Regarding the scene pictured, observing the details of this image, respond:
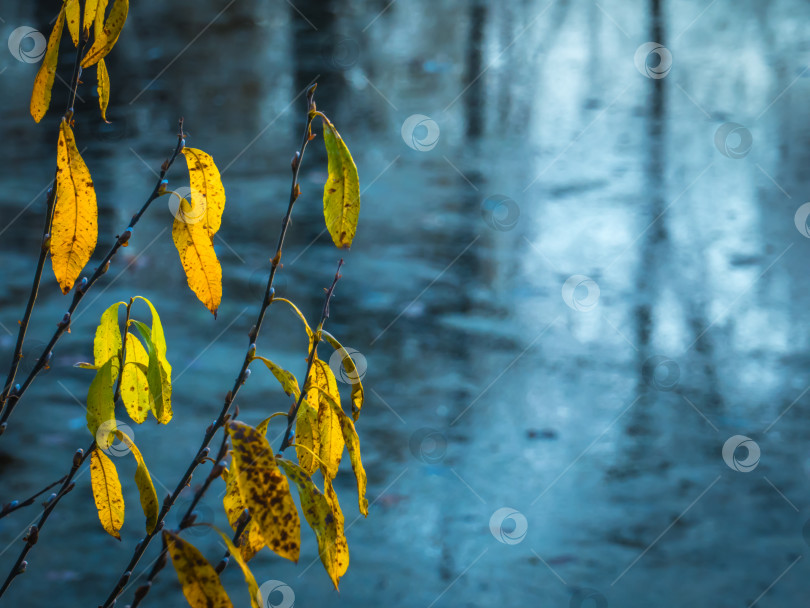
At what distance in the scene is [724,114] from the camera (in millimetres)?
2918

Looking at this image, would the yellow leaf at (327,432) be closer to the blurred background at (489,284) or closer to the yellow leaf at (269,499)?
the yellow leaf at (269,499)

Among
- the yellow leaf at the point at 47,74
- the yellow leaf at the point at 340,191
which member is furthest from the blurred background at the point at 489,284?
the yellow leaf at the point at 340,191

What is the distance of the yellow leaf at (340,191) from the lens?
0.49 m

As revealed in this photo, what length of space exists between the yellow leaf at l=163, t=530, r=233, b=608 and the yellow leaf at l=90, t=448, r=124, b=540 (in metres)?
0.15

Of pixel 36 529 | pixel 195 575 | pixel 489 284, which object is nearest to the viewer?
pixel 195 575

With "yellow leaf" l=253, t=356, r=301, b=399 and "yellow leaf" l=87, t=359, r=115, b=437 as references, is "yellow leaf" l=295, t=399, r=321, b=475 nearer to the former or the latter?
"yellow leaf" l=253, t=356, r=301, b=399

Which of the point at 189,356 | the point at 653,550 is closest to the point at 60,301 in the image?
the point at 189,356

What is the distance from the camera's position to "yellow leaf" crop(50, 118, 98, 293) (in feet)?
1.48

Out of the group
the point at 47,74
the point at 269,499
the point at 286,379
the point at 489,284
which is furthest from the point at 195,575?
the point at 489,284

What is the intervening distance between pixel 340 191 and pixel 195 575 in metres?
0.25

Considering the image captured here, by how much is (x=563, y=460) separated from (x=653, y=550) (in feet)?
0.92

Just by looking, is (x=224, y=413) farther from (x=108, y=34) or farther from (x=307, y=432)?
(x=108, y=34)

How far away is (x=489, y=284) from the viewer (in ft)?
7.36

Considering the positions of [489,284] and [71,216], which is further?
[489,284]
